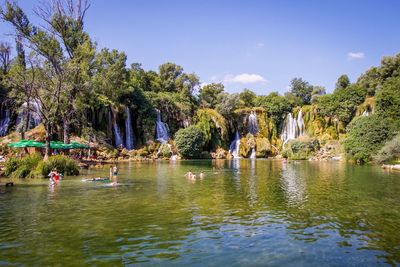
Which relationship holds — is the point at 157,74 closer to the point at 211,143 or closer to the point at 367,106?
the point at 211,143

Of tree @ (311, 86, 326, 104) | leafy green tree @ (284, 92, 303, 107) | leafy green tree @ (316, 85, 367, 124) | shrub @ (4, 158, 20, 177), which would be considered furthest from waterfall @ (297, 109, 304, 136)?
shrub @ (4, 158, 20, 177)

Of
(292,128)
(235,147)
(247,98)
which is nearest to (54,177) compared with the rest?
(235,147)

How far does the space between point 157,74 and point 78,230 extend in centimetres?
9031

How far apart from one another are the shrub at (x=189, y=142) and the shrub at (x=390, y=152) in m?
34.1

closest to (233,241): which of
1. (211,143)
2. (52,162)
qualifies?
(52,162)

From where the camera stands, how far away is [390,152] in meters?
50.8

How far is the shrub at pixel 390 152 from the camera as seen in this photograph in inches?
1975

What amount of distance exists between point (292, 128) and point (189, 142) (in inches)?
1195

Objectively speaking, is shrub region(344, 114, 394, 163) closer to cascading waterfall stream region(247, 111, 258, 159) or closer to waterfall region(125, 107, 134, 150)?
cascading waterfall stream region(247, 111, 258, 159)

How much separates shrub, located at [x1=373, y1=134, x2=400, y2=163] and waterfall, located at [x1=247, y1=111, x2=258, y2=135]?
132 ft

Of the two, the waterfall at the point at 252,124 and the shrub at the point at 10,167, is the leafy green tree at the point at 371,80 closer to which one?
the waterfall at the point at 252,124

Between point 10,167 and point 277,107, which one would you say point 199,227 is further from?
point 277,107

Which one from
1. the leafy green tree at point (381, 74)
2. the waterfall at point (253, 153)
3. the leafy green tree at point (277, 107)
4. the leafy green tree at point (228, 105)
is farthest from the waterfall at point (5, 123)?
the leafy green tree at point (381, 74)

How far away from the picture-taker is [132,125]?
7644 cm
